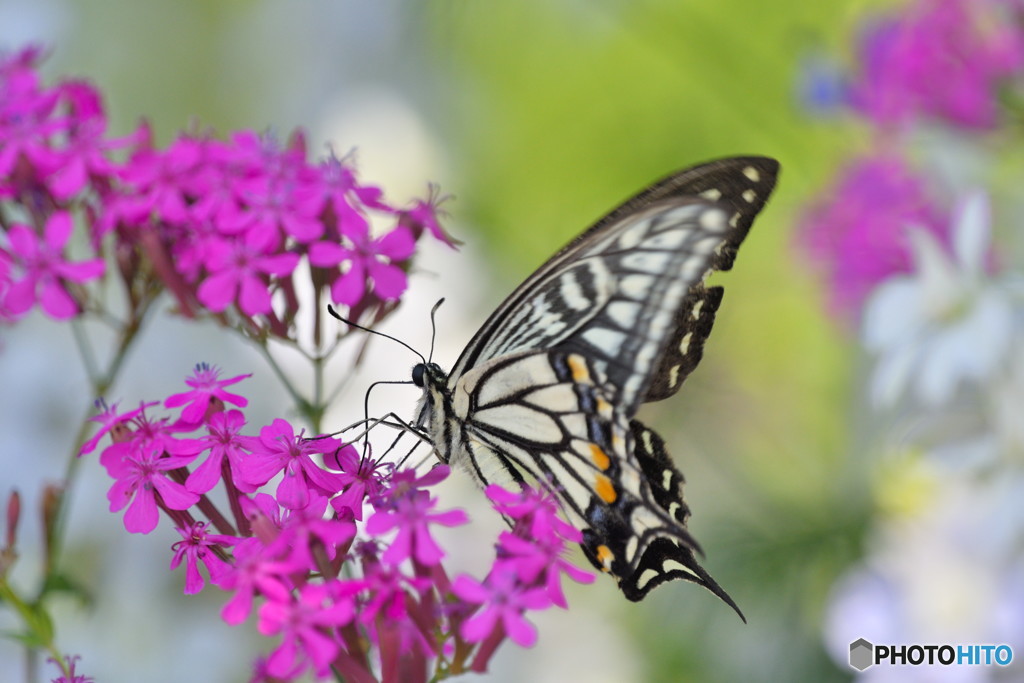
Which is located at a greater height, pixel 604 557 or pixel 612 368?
pixel 612 368

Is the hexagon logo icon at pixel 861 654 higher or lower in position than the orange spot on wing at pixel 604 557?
higher

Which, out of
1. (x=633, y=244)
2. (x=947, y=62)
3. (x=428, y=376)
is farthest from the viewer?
(x=947, y=62)

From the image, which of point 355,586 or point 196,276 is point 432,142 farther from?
point 355,586

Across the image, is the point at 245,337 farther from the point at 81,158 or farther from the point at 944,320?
the point at 944,320

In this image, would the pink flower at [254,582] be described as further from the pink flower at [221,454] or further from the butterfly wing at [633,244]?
the butterfly wing at [633,244]

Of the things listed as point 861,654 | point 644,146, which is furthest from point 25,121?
point 644,146

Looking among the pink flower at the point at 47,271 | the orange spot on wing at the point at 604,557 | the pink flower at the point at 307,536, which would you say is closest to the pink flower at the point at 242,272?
the pink flower at the point at 47,271

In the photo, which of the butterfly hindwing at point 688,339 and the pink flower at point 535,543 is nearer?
the pink flower at point 535,543

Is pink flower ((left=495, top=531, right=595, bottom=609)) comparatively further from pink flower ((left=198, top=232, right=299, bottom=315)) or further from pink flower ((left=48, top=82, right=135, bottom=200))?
pink flower ((left=48, top=82, right=135, bottom=200))
